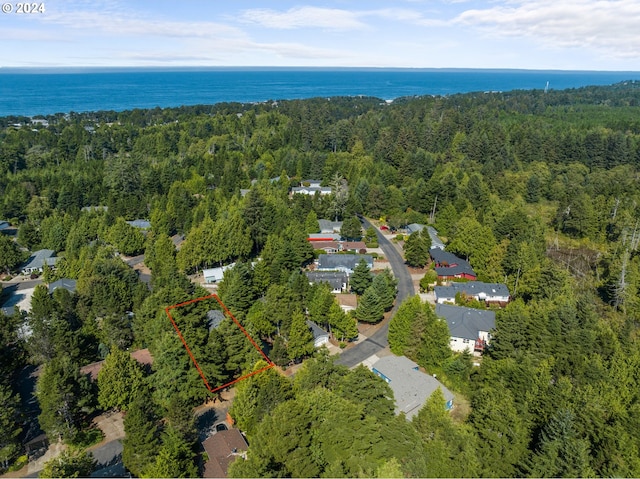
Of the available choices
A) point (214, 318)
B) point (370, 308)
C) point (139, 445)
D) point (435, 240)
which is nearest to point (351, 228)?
point (435, 240)

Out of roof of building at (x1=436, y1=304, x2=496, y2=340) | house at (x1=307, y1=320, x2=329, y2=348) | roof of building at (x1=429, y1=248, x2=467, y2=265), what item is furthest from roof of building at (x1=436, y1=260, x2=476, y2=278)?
house at (x1=307, y1=320, x2=329, y2=348)

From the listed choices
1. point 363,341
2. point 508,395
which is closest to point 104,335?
point 363,341

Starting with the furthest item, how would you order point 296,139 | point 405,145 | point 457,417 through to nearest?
point 296,139 → point 405,145 → point 457,417

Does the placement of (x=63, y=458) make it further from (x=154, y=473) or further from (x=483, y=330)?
(x=483, y=330)

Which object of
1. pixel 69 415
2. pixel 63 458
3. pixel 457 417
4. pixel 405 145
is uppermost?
pixel 405 145

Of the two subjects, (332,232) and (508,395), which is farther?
(332,232)

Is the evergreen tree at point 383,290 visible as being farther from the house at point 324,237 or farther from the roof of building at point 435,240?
the house at point 324,237
